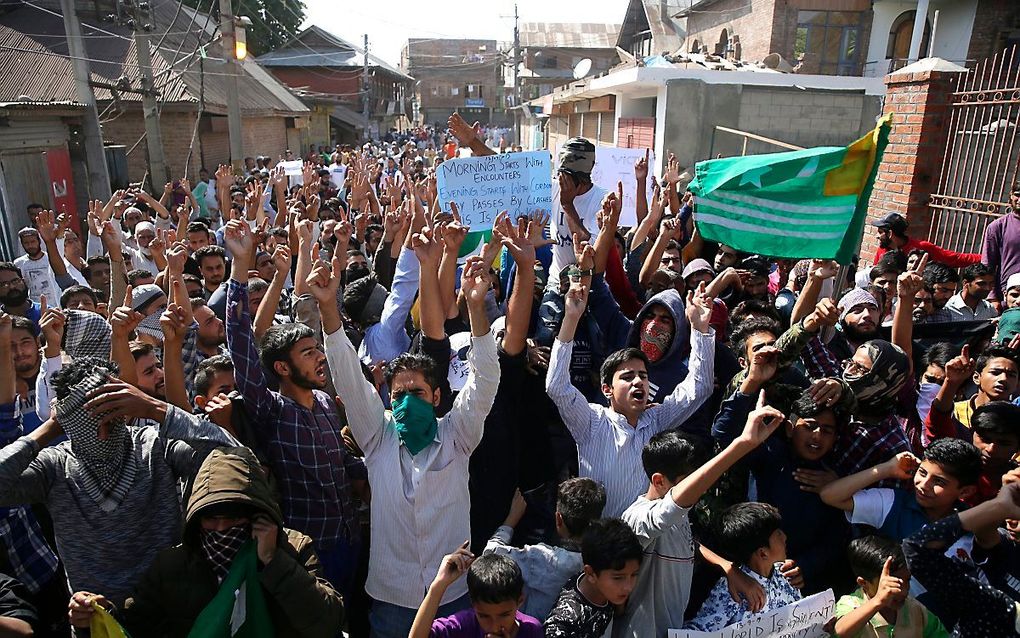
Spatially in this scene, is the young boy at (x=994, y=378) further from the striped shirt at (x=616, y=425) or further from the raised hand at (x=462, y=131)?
the raised hand at (x=462, y=131)

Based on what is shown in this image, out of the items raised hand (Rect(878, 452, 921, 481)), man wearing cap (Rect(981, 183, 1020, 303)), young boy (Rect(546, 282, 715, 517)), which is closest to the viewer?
raised hand (Rect(878, 452, 921, 481))

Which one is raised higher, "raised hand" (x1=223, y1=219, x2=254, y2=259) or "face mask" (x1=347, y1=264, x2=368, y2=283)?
"raised hand" (x1=223, y1=219, x2=254, y2=259)

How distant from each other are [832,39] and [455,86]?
52483 millimetres

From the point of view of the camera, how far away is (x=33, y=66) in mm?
15383

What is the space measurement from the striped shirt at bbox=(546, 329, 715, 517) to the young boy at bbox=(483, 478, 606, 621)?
0.24m

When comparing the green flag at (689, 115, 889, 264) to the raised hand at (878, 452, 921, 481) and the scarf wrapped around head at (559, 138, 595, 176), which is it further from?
the raised hand at (878, 452, 921, 481)

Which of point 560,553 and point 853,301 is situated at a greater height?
point 853,301

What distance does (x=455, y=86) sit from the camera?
7206 cm

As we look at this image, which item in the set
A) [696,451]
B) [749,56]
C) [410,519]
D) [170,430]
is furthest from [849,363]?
[749,56]

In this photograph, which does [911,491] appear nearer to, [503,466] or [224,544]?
[503,466]

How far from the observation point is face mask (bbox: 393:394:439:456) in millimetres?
2615

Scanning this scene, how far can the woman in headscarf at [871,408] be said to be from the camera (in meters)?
2.74

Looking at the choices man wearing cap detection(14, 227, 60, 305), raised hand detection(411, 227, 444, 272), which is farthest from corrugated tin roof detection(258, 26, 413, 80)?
raised hand detection(411, 227, 444, 272)

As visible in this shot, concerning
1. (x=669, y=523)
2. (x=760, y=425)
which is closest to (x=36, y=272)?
(x=669, y=523)
